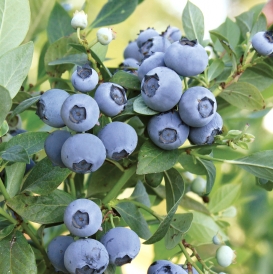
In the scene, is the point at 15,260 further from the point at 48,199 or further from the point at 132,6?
the point at 132,6

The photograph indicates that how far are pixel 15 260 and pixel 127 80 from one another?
0.35 meters

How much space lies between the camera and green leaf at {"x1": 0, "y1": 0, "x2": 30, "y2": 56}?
0.75 m

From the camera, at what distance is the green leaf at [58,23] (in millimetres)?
1024

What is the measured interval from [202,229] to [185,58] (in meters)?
0.53

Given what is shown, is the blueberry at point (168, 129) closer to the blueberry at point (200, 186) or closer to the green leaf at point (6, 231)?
the green leaf at point (6, 231)

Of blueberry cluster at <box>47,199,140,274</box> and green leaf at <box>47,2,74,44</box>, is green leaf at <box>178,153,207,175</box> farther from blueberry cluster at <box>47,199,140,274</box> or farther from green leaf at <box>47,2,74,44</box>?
green leaf at <box>47,2,74,44</box>

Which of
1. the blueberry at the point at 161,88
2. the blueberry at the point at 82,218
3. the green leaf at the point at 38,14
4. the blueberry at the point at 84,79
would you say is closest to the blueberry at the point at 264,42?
the blueberry at the point at 161,88

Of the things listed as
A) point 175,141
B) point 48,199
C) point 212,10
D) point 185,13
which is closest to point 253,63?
point 185,13

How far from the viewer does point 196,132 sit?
0.70 m

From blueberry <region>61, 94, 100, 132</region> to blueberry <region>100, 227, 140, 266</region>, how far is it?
6.8 inches

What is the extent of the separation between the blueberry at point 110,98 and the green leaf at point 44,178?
0.46 ft

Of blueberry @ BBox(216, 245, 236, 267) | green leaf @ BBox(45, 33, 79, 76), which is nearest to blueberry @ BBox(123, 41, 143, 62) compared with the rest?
green leaf @ BBox(45, 33, 79, 76)

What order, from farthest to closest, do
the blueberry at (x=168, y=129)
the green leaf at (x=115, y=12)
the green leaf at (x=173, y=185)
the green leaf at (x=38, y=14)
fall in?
the green leaf at (x=38, y=14) → the green leaf at (x=115, y=12) → the green leaf at (x=173, y=185) → the blueberry at (x=168, y=129)

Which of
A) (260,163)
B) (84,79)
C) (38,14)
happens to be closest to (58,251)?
(84,79)
